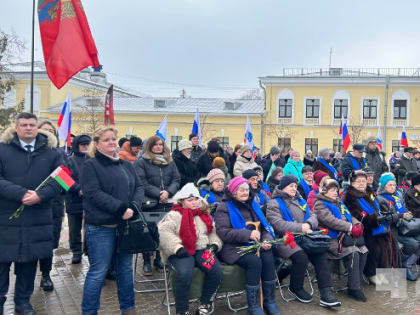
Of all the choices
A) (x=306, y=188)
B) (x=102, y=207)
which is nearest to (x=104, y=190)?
(x=102, y=207)

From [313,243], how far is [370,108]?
3241cm

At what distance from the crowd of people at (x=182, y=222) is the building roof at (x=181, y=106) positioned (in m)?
29.5

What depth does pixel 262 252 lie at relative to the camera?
16.5 ft

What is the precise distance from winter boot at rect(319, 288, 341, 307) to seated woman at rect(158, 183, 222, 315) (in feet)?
4.56

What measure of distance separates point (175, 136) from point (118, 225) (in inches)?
1258

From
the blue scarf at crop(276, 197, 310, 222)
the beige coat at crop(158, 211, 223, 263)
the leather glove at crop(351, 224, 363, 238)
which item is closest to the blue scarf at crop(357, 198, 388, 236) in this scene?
the leather glove at crop(351, 224, 363, 238)

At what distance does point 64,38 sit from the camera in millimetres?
5656

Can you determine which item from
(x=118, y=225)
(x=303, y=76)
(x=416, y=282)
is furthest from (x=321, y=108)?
(x=118, y=225)

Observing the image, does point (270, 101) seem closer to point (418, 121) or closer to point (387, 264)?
point (418, 121)

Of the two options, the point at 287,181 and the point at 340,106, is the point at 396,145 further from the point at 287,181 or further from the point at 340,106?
the point at 287,181

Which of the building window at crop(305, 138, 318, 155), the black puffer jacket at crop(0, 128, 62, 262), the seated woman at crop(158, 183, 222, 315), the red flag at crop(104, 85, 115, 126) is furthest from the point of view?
the building window at crop(305, 138, 318, 155)

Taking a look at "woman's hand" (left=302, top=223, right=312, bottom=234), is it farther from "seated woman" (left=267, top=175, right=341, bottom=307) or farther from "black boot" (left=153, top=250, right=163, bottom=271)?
"black boot" (left=153, top=250, right=163, bottom=271)

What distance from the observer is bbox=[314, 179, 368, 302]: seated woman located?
554cm

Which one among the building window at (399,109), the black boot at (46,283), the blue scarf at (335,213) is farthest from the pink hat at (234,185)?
the building window at (399,109)
